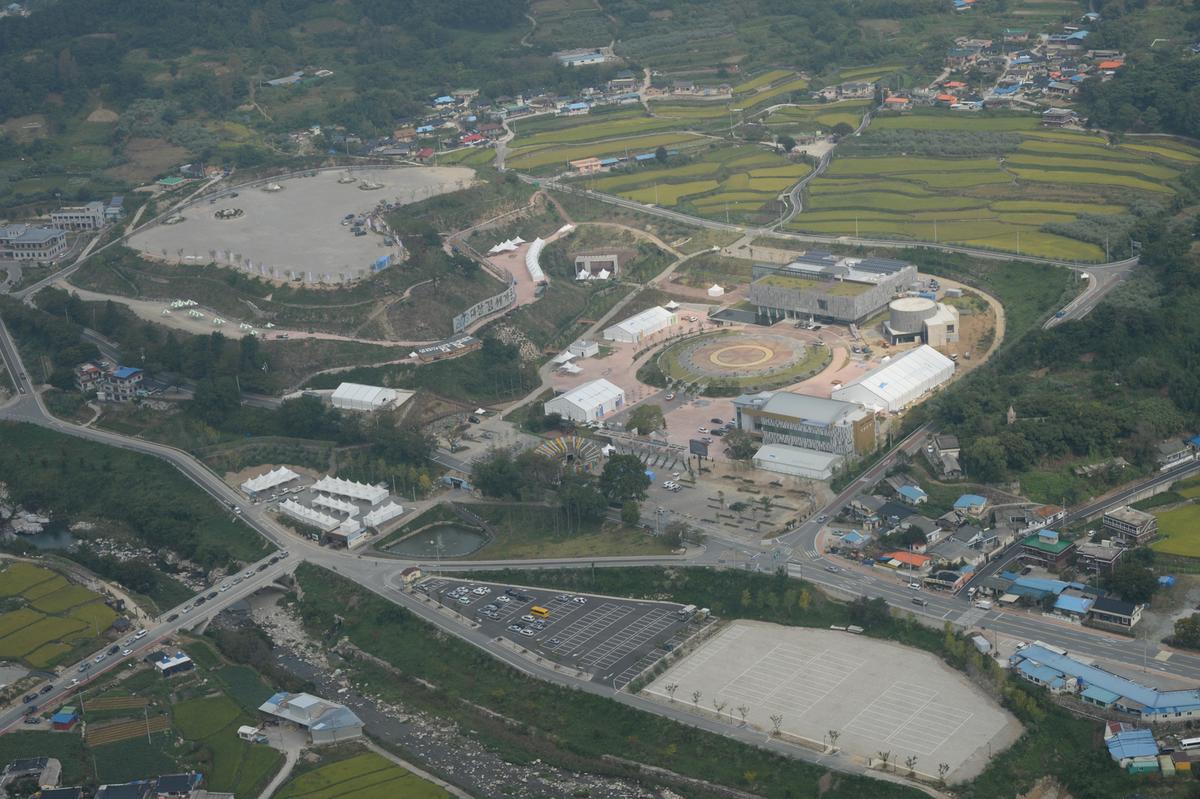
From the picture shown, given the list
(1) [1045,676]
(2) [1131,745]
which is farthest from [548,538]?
(2) [1131,745]

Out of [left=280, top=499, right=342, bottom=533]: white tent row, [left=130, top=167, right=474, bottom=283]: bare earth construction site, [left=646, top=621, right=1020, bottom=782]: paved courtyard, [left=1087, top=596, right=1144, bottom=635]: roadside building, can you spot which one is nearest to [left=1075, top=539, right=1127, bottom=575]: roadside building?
[left=1087, top=596, right=1144, bottom=635]: roadside building

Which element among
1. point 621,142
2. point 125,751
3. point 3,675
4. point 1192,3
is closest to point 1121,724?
point 125,751

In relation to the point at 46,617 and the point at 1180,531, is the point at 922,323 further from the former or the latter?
the point at 46,617

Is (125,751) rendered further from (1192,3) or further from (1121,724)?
(1192,3)

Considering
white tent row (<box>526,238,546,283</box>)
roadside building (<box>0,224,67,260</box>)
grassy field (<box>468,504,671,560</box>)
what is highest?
roadside building (<box>0,224,67,260</box>)

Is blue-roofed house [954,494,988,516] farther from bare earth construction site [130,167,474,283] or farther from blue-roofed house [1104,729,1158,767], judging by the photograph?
bare earth construction site [130,167,474,283]

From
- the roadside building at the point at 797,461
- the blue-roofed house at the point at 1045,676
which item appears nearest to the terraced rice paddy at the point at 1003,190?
the roadside building at the point at 797,461
